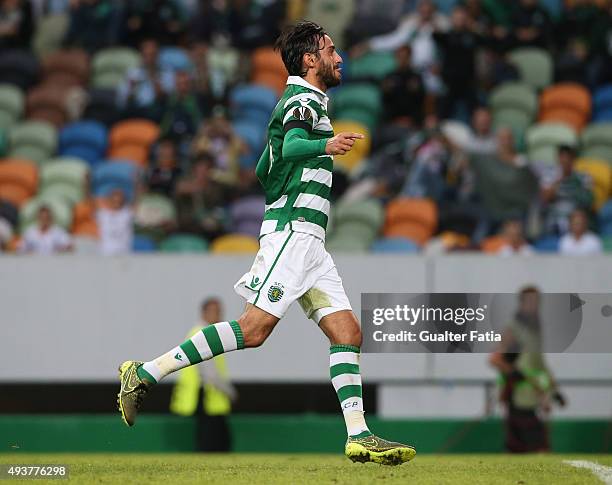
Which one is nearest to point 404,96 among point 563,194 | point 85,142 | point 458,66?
point 458,66

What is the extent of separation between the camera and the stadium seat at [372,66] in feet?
57.0

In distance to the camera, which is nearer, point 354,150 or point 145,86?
point 354,150

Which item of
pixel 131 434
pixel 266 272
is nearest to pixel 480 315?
pixel 266 272

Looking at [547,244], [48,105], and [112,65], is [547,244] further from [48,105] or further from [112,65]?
[48,105]

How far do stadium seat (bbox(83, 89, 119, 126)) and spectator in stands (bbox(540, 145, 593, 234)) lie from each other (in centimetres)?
529

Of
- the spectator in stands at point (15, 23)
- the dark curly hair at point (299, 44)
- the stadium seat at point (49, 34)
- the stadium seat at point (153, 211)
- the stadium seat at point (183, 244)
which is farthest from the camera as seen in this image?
the stadium seat at point (49, 34)

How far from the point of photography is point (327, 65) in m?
7.84

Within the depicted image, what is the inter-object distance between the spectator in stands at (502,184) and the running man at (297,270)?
6998mm

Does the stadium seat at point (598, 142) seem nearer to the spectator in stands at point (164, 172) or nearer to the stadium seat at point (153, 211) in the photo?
the spectator in stands at point (164, 172)

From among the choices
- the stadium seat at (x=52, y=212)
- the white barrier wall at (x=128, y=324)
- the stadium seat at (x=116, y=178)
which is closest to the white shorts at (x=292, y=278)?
the white barrier wall at (x=128, y=324)

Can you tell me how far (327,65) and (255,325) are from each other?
1439 mm

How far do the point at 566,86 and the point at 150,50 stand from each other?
4879mm

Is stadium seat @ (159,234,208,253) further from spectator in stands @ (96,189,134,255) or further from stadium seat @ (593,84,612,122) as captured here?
stadium seat @ (593,84,612,122)

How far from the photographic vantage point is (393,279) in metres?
13.3
